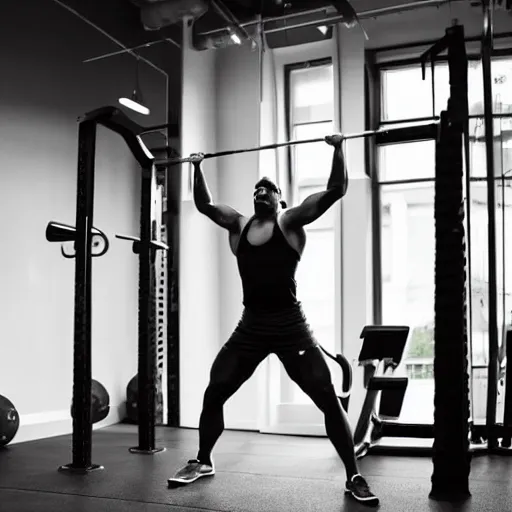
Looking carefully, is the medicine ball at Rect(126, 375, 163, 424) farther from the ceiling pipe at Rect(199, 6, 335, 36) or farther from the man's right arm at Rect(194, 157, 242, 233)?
the ceiling pipe at Rect(199, 6, 335, 36)

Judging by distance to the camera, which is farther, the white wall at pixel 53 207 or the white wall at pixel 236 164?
the white wall at pixel 236 164

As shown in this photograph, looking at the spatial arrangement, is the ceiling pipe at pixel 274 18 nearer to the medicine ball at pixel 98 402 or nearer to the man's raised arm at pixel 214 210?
the man's raised arm at pixel 214 210

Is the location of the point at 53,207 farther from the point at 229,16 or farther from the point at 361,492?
the point at 361,492

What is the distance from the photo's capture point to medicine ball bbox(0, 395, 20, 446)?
4570mm

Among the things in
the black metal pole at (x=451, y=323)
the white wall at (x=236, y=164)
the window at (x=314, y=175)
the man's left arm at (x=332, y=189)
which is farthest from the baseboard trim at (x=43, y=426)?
the black metal pole at (x=451, y=323)

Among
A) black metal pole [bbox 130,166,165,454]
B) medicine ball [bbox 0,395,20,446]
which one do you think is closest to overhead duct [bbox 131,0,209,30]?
black metal pole [bbox 130,166,165,454]

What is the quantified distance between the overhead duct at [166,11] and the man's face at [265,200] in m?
2.68

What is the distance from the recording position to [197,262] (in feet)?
20.1

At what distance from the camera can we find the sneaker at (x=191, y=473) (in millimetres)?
3387

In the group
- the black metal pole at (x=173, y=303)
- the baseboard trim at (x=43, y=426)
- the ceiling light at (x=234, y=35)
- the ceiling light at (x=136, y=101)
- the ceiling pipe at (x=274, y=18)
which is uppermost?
the ceiling pipe at (x=274, y=18)

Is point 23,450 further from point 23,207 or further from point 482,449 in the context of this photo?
point 482,449

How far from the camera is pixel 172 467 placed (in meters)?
3.98

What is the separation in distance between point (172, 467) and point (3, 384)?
1799 mm

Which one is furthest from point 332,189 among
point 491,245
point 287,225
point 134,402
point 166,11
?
point 134,402
